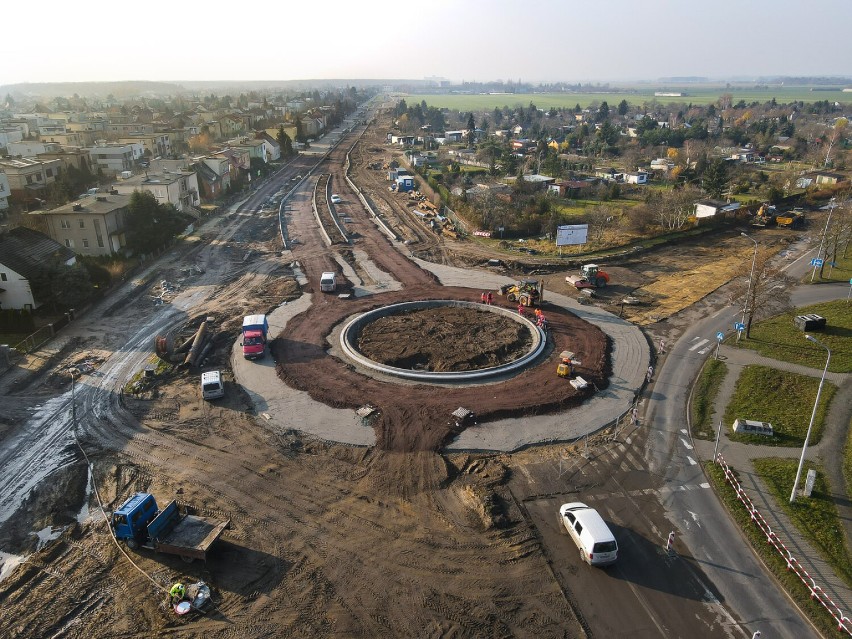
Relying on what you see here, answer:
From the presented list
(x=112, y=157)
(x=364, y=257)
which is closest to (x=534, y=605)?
(x=364, y=257)

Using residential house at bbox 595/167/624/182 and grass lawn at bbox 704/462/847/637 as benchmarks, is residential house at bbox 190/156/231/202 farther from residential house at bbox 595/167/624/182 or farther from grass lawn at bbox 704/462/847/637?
grass lawn at bbox 704/462/847/637

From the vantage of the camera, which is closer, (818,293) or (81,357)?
(81,357)

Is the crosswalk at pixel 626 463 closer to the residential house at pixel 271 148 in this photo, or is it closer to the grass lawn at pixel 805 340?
the grass lawn at pixel 805 340

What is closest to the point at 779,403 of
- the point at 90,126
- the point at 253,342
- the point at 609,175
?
the point at 253,342

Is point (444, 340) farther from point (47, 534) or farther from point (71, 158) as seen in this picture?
point (71, 158)

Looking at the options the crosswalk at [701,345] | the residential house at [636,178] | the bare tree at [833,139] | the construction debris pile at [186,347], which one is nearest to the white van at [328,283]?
the construction debris pile at [186,347]

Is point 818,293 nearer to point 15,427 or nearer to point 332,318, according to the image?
point 332,318

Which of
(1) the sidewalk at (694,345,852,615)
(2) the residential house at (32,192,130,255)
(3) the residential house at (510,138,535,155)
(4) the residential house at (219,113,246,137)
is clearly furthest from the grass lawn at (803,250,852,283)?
(4) the residential house at (219,113,246,137)

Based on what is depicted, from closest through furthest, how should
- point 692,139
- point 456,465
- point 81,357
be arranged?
point 456,465, point 81,357, point 692,139
